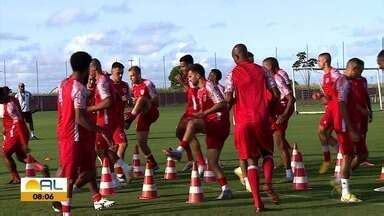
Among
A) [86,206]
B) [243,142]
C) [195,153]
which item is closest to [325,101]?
[195,153]

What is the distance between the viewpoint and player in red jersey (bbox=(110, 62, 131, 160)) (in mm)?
12984

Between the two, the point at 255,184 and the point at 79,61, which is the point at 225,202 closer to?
the point at 255,184

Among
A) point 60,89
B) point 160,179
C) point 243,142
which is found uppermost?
point 60,89

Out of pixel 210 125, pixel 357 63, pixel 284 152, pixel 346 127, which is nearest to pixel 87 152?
pixel 210 125

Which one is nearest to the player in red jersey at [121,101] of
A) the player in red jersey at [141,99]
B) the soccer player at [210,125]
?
the player in red jersey at [141,99]

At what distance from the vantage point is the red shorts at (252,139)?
952 centimetres

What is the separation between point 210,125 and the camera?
11.2 m

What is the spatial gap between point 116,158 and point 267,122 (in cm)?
375

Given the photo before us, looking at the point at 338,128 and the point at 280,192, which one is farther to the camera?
the point at 280,192

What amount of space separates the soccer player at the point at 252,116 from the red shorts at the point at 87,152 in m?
1.92

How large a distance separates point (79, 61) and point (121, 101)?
4136mm

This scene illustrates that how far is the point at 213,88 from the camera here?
10.8m

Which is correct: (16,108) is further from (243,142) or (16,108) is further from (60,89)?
Answer: (243,142)

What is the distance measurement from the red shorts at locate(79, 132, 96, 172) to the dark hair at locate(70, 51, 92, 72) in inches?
32.0
